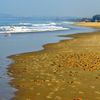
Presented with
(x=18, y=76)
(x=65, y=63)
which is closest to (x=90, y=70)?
(x=65, y=63)

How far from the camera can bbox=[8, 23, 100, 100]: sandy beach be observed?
33.3 feet

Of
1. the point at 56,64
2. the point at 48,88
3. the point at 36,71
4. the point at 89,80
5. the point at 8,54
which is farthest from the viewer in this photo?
the point at 8,54

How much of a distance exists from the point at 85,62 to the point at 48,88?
5665 mm

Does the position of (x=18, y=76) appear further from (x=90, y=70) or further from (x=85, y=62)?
(x=85, y=62)

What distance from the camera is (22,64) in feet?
52.6

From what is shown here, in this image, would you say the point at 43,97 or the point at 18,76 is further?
the point at 18,76

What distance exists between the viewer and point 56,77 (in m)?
12.8

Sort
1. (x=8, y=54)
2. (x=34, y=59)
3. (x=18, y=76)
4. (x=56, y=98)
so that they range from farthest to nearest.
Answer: (x=8, y=54) → (x=34, y=59) → (x=18, y=76) → (x=56, y=98)

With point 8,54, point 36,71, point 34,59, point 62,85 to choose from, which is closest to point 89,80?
point 62,85

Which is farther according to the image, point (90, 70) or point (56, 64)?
point (56, 64)

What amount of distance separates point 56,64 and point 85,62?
4.86 feet

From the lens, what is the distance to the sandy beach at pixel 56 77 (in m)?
10.2

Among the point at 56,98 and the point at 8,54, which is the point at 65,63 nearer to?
the point at 8,54

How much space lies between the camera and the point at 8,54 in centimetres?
1973
